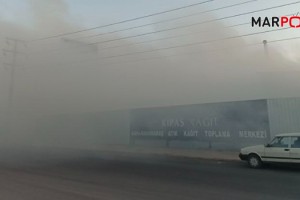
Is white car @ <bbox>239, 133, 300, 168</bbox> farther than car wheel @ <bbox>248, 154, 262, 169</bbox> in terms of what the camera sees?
No

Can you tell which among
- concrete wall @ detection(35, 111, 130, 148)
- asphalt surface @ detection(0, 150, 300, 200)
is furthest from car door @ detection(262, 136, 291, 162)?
concrete wall @ detection(35, 111, 130, 148)

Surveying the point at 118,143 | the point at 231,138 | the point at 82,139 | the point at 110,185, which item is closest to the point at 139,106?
the point at 118,143

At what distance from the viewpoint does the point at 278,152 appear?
8.82 meters

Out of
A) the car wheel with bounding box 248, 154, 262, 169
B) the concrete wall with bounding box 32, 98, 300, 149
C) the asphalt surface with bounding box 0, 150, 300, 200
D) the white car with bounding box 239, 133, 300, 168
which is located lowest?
the asphalt surface with bounding box 0, 150, 300, 200

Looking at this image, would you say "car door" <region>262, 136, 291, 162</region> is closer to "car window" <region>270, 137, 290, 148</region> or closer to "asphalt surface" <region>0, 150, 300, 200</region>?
"car window" <region>270, 137, 290, 148</region>

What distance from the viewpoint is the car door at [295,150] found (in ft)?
27.8

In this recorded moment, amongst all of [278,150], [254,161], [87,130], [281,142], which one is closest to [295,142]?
[281,142]

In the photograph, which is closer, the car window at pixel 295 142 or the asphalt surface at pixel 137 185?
the asphalt surface at pixel 137 185

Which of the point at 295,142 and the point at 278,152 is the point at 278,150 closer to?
the point at 278,152

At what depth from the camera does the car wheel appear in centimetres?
911

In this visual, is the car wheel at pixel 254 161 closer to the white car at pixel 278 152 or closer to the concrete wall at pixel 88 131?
the white car at pixel 278 152

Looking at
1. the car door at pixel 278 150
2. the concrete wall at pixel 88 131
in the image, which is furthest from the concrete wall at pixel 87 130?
the car door at pixel 278 150

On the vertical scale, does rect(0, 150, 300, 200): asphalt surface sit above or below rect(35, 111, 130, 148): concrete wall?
below

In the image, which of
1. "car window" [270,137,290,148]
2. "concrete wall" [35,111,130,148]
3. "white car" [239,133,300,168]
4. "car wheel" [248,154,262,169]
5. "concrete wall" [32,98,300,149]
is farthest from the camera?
"concrete wall" [35,111,130,148]
